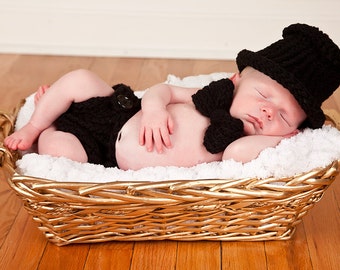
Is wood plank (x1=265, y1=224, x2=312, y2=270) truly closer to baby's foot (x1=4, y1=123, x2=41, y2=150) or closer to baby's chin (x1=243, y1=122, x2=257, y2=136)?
baby's chin (x1=243, y1=122, x2=257, y2=136)


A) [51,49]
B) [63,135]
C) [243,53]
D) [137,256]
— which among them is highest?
[243,53]

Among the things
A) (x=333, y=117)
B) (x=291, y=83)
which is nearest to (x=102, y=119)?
(x=291, y=83)

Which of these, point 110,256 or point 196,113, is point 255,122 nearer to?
point 196,113

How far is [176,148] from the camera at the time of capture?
140 centimetres

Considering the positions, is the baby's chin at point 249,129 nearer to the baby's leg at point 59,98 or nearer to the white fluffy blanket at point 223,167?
the white fluffy blanket at point 223,167

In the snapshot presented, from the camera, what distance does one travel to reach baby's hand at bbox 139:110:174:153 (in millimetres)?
1374

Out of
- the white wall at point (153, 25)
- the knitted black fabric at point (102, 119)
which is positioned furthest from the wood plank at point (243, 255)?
the white wall at point (153, 25)

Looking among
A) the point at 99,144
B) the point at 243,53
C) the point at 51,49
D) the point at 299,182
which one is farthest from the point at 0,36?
the point at 299,182

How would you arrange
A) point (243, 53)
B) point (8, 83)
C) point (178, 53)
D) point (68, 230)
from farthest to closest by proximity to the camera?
point (178, 53)
point (8, 83)
point (243, 53)
point (68, 230)

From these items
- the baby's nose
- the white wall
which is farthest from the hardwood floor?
the white wall

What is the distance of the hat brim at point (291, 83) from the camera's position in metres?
1.32

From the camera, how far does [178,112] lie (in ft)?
4.78

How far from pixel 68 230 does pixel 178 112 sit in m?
0.37

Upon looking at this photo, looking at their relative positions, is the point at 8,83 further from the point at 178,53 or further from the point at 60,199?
the point at 60,199
